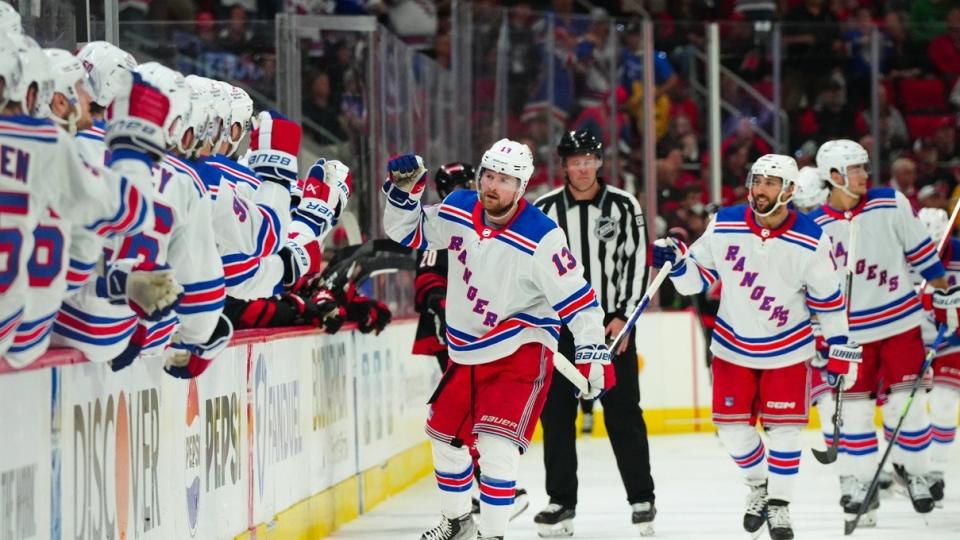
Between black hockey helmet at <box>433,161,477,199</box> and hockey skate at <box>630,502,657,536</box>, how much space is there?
148 cm

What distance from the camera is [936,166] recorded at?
1295cm

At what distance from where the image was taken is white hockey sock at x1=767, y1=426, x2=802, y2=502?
6.02 m

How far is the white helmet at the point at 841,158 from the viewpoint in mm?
7082

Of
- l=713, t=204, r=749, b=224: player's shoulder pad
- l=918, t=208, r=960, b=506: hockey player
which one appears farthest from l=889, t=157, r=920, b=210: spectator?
l=713, t=204, r=749, b=224: player's shoulder pad

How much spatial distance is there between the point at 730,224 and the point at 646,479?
112cm

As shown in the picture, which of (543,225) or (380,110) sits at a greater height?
(380,110)

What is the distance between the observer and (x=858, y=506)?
22.3ft

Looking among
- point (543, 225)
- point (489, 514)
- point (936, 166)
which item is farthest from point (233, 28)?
point (936, 166)

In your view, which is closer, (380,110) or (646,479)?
(646,479)

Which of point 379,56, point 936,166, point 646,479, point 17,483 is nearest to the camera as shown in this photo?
point 17,483

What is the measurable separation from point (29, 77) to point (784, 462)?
353 centimetres

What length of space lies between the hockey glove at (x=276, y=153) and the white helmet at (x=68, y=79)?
968mm

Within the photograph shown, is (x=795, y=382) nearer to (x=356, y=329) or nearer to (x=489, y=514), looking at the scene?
(x=489, y=514)

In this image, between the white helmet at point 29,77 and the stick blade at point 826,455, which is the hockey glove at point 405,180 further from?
the white helmet at point 29,77
